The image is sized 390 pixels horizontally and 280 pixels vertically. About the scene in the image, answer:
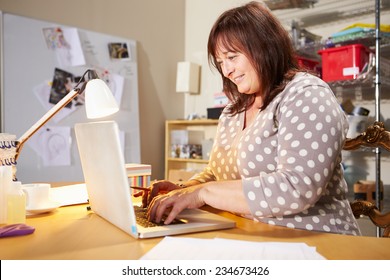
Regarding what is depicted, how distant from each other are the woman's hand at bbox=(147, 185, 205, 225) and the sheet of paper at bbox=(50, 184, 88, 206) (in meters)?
0.38

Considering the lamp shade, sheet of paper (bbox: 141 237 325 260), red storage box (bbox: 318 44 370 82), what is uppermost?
→ red storage box (bbox: 318 44 370 82)

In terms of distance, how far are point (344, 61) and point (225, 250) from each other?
6.44 ft

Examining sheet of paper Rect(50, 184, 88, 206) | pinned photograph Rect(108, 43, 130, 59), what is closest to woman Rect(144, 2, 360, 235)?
sheet of paper Rect(50, 184, 88, 206)

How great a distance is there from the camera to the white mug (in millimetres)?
976

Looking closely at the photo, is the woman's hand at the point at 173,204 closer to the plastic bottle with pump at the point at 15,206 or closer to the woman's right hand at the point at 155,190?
the woman's right hand at the point at 155,190

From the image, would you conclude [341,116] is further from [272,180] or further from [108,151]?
[108,151]

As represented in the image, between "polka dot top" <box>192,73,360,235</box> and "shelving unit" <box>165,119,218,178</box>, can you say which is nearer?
"polka dot top" <box>192,73,360,235</box>

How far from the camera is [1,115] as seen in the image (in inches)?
95.7

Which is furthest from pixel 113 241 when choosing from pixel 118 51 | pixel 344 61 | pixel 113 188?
pixel 118 51

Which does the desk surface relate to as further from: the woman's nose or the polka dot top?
the woman's nose

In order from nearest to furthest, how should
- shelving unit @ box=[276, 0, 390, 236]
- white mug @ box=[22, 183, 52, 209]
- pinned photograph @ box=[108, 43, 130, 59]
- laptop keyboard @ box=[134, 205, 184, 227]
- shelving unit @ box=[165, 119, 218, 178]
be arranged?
laptop keyboard @ box=[134, 205, 184, 227]
white mug @ box=[22, 183, 52, 209]
shelving unit @ box=[276, 0, 390, 236]
pinned photograph @ box=[108, 43, 130, 59]
shelving unit @ box=[165, 119, 218, 178]

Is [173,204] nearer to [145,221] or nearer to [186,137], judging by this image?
[145,221]

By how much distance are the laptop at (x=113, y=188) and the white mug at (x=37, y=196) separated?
0.47 feet
